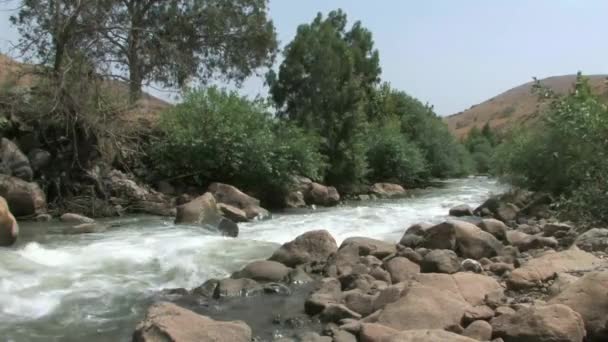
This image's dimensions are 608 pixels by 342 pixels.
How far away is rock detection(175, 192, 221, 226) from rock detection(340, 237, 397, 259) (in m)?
3.99

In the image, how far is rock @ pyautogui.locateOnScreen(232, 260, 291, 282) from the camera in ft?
27.9

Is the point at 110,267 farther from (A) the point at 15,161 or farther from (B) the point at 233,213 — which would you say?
(A) the point at 15,161

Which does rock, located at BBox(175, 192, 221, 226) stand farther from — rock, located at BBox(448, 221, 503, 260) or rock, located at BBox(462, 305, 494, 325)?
rock, located at BBox(462, 305, 494, 325)

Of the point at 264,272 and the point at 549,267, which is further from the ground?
the point at 264,272

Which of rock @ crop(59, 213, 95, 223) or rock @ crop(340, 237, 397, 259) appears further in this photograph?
rock @ crop(59, 213, 95, 223)

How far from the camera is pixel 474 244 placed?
9.68 m

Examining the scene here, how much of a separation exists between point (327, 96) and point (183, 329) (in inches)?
850

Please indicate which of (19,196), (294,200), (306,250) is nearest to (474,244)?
(306,250)

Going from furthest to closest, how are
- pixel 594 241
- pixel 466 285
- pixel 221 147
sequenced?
pixel 221 147
pixel 594 241
pixel 466 285

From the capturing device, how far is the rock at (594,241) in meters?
9.10

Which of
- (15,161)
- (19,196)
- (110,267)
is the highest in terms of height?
(15,161)

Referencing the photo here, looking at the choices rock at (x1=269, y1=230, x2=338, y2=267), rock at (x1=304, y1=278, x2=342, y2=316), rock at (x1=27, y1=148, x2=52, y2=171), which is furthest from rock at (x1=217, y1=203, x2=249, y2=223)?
rock at (x1=304, y1=278, x2=342, y2=316)

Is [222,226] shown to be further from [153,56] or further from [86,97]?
[153,56]

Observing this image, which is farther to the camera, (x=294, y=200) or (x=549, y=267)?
(x=294, y=200)
